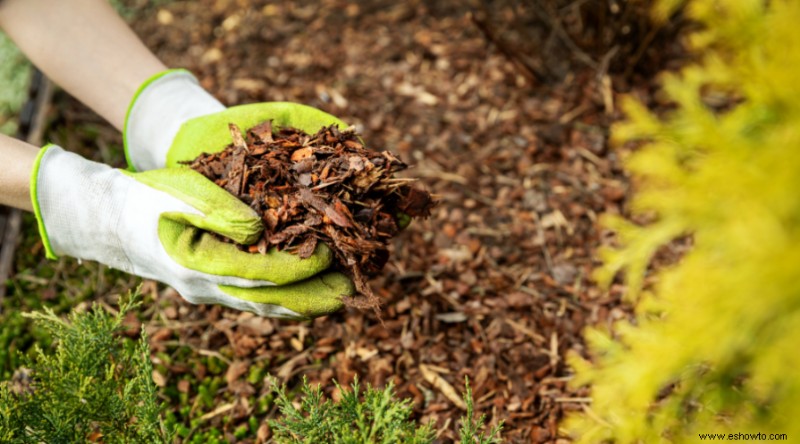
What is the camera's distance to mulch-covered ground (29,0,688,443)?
2639 mm

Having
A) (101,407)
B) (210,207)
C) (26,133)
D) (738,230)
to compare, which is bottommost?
(26,133)

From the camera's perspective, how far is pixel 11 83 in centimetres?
411

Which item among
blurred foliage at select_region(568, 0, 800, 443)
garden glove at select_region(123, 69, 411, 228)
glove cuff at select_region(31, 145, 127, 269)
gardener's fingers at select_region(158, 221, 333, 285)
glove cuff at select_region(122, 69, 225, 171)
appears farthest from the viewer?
glove cuff at select_region(122, 69, 225, 171)

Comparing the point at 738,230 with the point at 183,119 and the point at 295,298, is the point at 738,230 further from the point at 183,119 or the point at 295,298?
the point at 183,119

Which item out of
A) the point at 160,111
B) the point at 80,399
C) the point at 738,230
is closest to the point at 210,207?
the point at 80,399

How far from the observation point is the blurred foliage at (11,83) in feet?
12.9

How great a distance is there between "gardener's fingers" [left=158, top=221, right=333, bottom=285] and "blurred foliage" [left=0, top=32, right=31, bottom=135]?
257 centimetres

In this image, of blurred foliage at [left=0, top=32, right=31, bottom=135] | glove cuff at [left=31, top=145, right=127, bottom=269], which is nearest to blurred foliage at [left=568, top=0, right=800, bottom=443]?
glove cuff at [left=31, top=145, right=127, bottom=269]

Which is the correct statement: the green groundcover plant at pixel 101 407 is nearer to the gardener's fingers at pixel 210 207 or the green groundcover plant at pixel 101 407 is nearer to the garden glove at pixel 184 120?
the gardener's fingers at pixel 210 207

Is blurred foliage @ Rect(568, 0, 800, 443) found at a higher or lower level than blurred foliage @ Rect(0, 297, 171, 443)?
higher

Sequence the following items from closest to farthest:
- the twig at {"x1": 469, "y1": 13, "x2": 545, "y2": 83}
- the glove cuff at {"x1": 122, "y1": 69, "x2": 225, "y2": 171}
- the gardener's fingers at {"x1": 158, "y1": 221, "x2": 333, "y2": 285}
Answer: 1. the gardener's fingers at {"x1": 158, "y1": 221, "x2": 333, "y2": 285}
2. the glove cuff at {"x1": 122, "y1": 69, "x2": 225, "y2": 171}
3. the twig at {"x1": 469, "y1": 13, "x2": 545, "y2": 83}

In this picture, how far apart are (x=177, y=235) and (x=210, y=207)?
188 mm

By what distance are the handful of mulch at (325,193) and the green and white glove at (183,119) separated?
0.50ft

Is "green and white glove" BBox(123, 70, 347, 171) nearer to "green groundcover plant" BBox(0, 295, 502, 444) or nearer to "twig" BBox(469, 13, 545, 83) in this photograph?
"green groundcover plant" BBox(0, 295, 502, 444)
